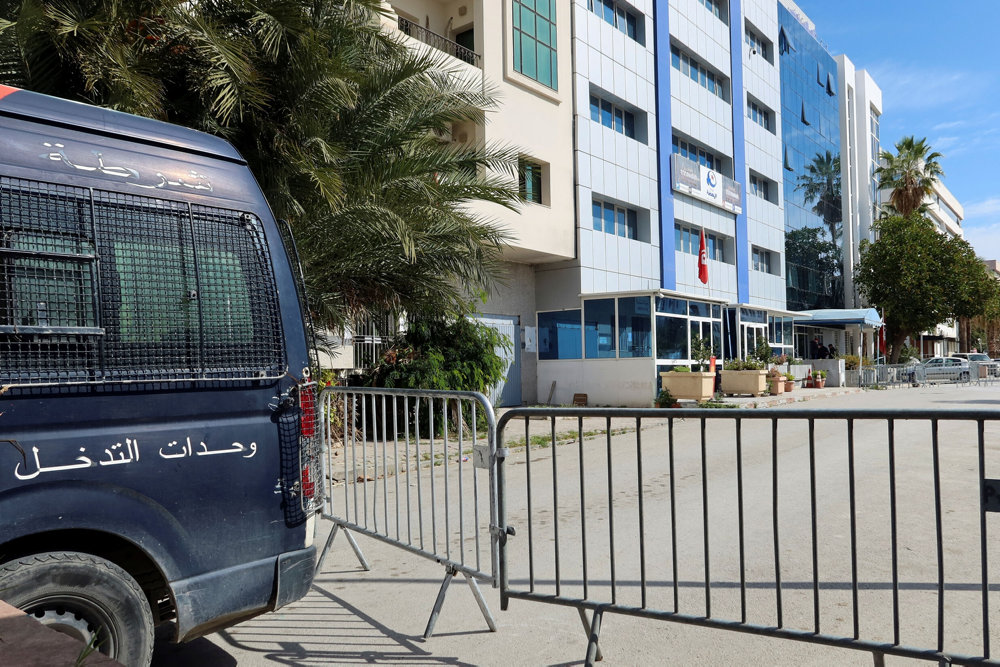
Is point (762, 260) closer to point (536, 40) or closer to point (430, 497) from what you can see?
point (536, 40)

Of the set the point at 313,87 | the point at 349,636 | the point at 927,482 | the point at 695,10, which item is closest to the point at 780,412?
the point at 349,636

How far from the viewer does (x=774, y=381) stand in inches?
977

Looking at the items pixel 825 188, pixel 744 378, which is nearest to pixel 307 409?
pixel 744 378

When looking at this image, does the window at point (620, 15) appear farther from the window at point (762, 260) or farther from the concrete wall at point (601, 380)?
the window at point (762, 260)

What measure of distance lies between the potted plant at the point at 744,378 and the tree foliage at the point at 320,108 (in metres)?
13.5

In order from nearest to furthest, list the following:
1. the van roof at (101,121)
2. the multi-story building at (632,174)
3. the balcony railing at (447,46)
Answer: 1. the van roof at (101,121)
2. the balcony railing at (447,46)
3. the multi-story building at (632,174)

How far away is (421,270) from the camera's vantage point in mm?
11281

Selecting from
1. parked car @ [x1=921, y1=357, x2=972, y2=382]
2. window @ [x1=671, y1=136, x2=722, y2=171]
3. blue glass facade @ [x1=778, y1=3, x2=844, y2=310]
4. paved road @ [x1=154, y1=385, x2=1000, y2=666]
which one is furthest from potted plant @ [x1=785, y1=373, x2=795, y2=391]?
paved road @ [x1=154, y1=385, x2=1000, y2=666]

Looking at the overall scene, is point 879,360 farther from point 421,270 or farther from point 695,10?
point 421,270

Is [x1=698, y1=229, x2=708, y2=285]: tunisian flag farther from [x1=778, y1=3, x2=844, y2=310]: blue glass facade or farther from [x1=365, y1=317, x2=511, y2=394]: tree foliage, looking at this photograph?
[x1=365, y1=317, x2=511, y2=394]: tree foliage

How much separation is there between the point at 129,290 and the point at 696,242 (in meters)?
29.1

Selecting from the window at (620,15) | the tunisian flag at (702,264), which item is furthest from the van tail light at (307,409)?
the tunisian flag at (702,264)

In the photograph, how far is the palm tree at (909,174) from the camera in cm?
5144

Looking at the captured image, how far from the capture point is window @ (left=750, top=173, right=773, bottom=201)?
36041 millimetres
